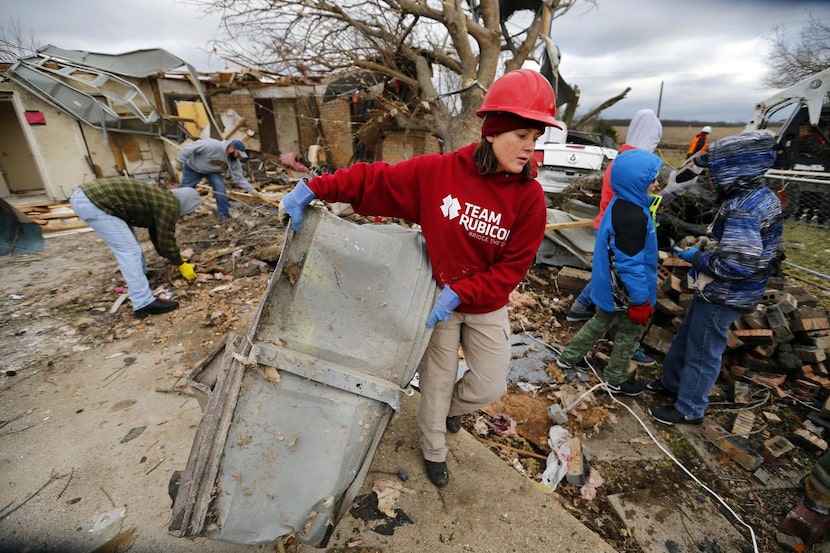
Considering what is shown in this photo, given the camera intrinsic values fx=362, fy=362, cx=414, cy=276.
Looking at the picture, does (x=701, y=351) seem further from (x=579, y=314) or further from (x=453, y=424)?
(x=453, y=424)

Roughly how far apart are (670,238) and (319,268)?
197 inches

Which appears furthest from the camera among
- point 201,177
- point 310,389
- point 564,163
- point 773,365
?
point 201,177

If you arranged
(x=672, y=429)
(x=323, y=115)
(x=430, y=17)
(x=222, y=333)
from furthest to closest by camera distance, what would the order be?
1. (x=323, y=115)
2. (x=430, y=17)
3. (x=222, y=333)
4. (x=672, y=429)

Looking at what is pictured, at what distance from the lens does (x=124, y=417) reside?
2.63 meters

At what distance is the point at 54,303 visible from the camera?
432cm

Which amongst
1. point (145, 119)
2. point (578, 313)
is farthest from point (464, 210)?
point (145, 119)

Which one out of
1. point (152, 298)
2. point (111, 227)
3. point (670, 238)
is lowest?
point (152, 298)

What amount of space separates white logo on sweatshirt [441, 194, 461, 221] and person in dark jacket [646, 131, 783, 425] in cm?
179

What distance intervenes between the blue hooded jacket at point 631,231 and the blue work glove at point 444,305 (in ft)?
5.25

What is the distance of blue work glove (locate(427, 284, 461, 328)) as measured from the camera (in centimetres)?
164

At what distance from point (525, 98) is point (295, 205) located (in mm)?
1066

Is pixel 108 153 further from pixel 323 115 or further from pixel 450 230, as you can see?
pixel 450 230

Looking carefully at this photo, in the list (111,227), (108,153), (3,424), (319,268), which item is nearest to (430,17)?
(111,227)

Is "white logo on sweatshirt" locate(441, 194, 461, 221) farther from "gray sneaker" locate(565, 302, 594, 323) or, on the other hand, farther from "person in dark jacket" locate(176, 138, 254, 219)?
"person in dark jacket" locate(176, 138, 254, 219)
